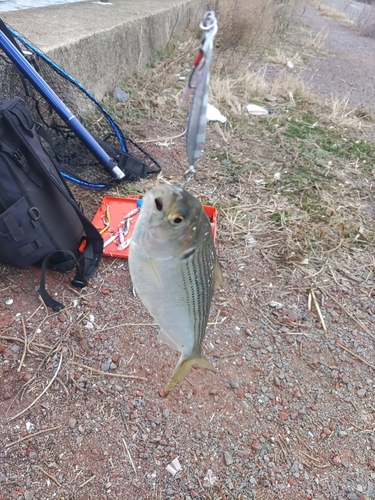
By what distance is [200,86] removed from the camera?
781 mm

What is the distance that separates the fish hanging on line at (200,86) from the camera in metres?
0.75

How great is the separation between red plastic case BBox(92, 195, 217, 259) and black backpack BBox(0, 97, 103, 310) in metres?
0.15

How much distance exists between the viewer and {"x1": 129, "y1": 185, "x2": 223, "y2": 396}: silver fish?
0.93m

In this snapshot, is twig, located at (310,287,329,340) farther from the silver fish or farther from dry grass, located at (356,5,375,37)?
dry grass, located at (356,5,375,37)

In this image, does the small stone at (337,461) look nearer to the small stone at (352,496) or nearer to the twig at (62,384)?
the small stone at (352,496)

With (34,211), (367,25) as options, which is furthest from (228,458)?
(367,25)

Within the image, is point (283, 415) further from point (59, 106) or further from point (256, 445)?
point (59, 106)

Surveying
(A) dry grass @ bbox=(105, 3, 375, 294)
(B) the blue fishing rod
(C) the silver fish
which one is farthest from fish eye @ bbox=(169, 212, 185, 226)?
(B) the blue fishing rod

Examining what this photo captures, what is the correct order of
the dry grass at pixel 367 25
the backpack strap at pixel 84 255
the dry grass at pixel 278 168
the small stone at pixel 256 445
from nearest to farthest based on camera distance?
the small stone at pixel 256 445 < the backpack strap at pixel 84 255 < the dry grass at pixel 278 168 < the dry grass at pixel 367 25

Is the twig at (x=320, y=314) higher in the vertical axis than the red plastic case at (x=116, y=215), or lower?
lower

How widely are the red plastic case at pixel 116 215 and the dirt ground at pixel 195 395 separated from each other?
119 millimetres

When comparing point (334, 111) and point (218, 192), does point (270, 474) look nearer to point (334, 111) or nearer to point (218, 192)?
point (218, 192)

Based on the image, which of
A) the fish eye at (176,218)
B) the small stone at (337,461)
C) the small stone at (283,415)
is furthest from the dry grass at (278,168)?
the fish eye at (176,218)

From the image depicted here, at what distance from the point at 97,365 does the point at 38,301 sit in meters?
0.59
